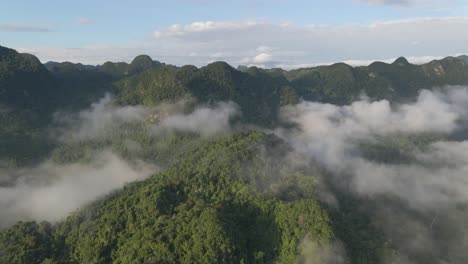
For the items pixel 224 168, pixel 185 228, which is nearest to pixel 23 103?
pixel 224 168

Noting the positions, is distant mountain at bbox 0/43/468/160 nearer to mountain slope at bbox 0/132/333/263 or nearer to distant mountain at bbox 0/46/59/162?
distant mountain at bbox 0/46/59/162

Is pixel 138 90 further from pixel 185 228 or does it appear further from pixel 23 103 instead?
pixel 185 228

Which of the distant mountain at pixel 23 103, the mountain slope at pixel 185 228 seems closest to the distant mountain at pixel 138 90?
the distant mountain at pixel 23 103

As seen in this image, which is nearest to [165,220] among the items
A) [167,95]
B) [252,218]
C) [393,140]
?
[252,218]

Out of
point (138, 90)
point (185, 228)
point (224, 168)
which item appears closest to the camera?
point (185, 228)

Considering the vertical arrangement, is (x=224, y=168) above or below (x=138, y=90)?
below

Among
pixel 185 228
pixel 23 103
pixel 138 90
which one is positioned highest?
pixel 138 90

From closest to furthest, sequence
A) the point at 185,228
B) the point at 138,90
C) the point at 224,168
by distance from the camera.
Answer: the point at 185,228 → the point at 224,168 → the point at 138,90

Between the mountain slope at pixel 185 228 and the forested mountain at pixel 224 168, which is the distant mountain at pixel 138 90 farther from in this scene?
the mountain slope at pixel 185 228

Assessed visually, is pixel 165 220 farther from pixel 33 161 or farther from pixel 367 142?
pixel 367 142

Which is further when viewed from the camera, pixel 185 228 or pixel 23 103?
pixel 23 103
